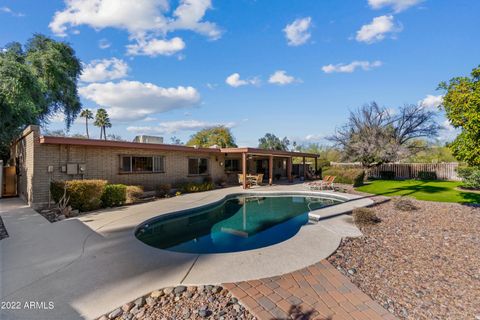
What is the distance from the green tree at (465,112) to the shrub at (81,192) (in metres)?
12.5

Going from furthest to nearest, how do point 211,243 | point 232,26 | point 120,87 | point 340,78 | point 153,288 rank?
1. point 120,87
2. point 340,78
3. point 232,26
4. point 211,243
5. point 153,288

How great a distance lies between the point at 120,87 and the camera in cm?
2269

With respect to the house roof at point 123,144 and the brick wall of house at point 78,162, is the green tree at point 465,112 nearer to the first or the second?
the house roof at point 123,144

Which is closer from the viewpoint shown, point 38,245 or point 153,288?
point 153,288

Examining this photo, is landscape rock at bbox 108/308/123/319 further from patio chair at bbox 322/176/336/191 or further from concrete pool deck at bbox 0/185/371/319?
patio chair at bbox 322/176/336/191

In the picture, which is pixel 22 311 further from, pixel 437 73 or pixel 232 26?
pixel 437 73

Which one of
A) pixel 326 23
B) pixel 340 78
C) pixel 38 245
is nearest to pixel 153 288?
pixel 38 245

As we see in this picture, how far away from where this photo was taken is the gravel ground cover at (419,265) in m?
3.37

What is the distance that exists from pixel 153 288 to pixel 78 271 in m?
1.59

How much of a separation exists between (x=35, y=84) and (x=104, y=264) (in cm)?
1177

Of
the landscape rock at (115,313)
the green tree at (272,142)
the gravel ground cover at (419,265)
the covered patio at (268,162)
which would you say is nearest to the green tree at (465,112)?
the gravel ground cover at (419,265)

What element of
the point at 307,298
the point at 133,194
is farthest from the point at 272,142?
the point at 307,298

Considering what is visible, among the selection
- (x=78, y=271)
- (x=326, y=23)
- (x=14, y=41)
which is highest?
(x=14, y=41)

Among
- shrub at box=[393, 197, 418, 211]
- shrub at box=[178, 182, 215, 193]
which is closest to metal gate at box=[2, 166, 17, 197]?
shrub at box=[178, 182, 215, 193]
